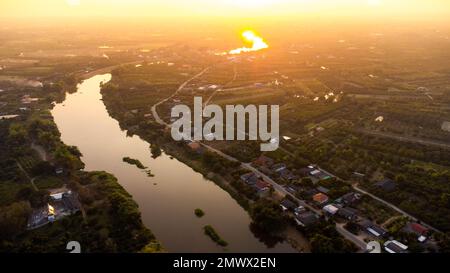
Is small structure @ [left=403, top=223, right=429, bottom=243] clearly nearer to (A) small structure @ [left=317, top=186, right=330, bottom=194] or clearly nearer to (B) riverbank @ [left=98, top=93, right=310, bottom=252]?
(A) small structure @ [left=317, top=186, right=330, bottom=194]

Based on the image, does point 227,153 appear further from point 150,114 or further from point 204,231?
point 150,114

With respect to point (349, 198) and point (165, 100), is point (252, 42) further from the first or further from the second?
point (349, 198)

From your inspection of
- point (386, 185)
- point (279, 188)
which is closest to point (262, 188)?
point (279, 188)

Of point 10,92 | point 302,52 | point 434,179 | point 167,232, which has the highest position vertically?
point 302,52

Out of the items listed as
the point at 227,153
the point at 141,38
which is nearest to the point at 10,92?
the point at 227,153

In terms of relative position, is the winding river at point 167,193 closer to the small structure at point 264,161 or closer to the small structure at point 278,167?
the small structure at point 264,161

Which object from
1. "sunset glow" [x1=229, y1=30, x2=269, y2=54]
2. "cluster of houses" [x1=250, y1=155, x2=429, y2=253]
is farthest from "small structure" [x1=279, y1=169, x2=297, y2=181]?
"sunset glow" [x1=229, y1=30, x2=269, y2=54]
